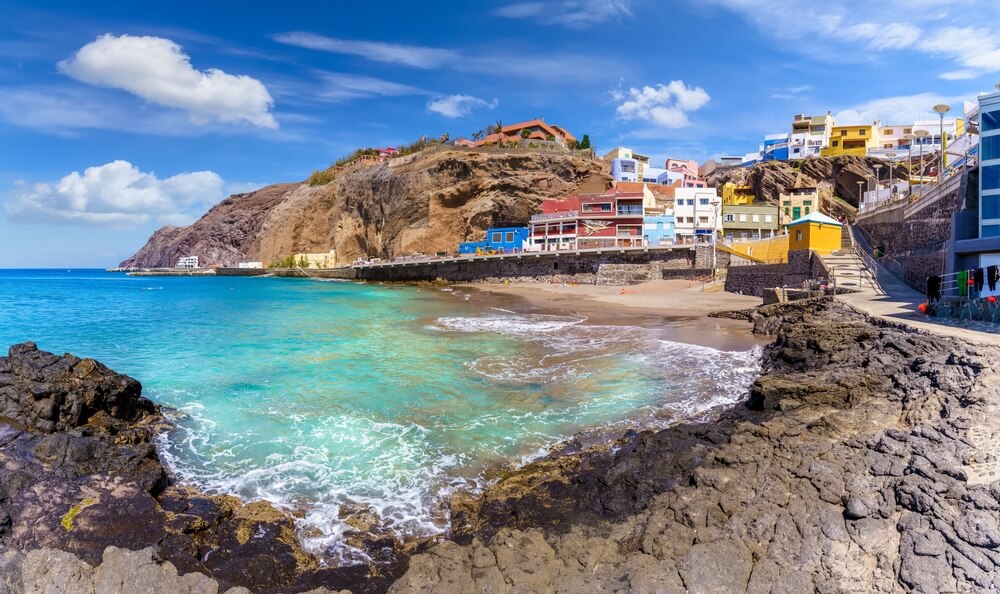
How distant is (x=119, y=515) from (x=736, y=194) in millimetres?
67268

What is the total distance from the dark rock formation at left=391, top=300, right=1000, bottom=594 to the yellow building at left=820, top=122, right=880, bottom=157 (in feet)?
241

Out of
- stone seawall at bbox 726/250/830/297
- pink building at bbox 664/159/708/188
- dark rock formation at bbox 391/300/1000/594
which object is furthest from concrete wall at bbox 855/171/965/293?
pink building at bbox 664/159/708/188

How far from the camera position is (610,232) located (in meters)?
51.4

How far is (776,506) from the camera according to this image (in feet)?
18.5

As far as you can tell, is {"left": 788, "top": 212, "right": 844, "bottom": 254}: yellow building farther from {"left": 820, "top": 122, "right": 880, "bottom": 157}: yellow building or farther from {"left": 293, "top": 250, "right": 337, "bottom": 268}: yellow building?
{"left": 293, "top": 250, "right": 337, "bottom": 268}: yellow building

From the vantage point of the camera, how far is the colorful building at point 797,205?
52.9m

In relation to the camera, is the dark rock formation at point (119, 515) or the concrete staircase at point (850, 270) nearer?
the dark rock formation at point (119, 515)

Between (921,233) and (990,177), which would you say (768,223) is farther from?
(990,177)

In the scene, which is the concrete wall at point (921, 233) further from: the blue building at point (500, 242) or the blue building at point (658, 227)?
the blue building at point (500, 242)

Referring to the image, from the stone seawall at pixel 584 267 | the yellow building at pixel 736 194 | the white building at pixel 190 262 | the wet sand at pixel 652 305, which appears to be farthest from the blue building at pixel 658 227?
the white building at pixel 190 262

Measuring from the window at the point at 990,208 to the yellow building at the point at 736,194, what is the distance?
153 feet

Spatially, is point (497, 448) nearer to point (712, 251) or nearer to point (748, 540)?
point (748, 540)

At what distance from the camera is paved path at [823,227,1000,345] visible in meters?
11.3

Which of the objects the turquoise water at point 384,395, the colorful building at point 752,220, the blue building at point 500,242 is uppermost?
the colorful building at point 752,220
